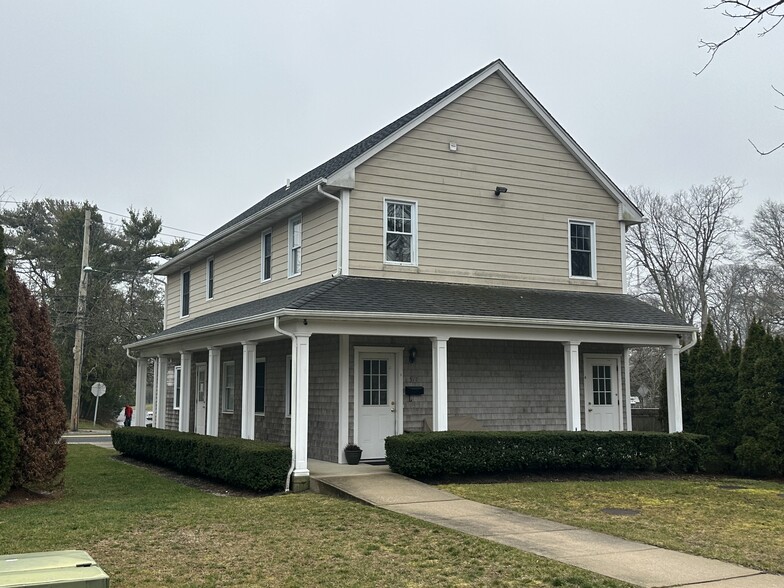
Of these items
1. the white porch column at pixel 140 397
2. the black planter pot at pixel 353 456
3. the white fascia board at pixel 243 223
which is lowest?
the black planter pot at pixel 353 456

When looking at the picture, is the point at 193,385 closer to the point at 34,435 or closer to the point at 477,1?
the point at 34,435

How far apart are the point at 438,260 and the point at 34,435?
27.9 feet

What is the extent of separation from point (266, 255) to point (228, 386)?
415cm

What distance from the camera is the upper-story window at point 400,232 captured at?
16078 millimetres

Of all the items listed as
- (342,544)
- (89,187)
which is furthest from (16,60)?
(89,187)

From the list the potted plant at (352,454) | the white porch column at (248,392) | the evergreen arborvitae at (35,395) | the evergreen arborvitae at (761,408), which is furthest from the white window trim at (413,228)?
the evergreen arborvitae at (761,408)

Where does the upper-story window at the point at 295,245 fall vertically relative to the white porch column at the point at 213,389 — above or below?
above

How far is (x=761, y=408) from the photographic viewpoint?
52.1ft

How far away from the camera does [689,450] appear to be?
15289 millimetres

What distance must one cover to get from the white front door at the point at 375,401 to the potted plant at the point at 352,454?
1.30ft

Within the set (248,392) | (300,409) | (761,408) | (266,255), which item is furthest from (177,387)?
(761,408)

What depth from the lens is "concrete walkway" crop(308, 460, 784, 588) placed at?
7078mm

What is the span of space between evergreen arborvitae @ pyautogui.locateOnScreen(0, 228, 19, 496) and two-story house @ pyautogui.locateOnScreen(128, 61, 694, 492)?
4024 mm

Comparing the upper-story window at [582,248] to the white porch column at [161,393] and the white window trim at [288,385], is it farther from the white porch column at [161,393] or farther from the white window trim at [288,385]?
the white porch column at [161,393]
